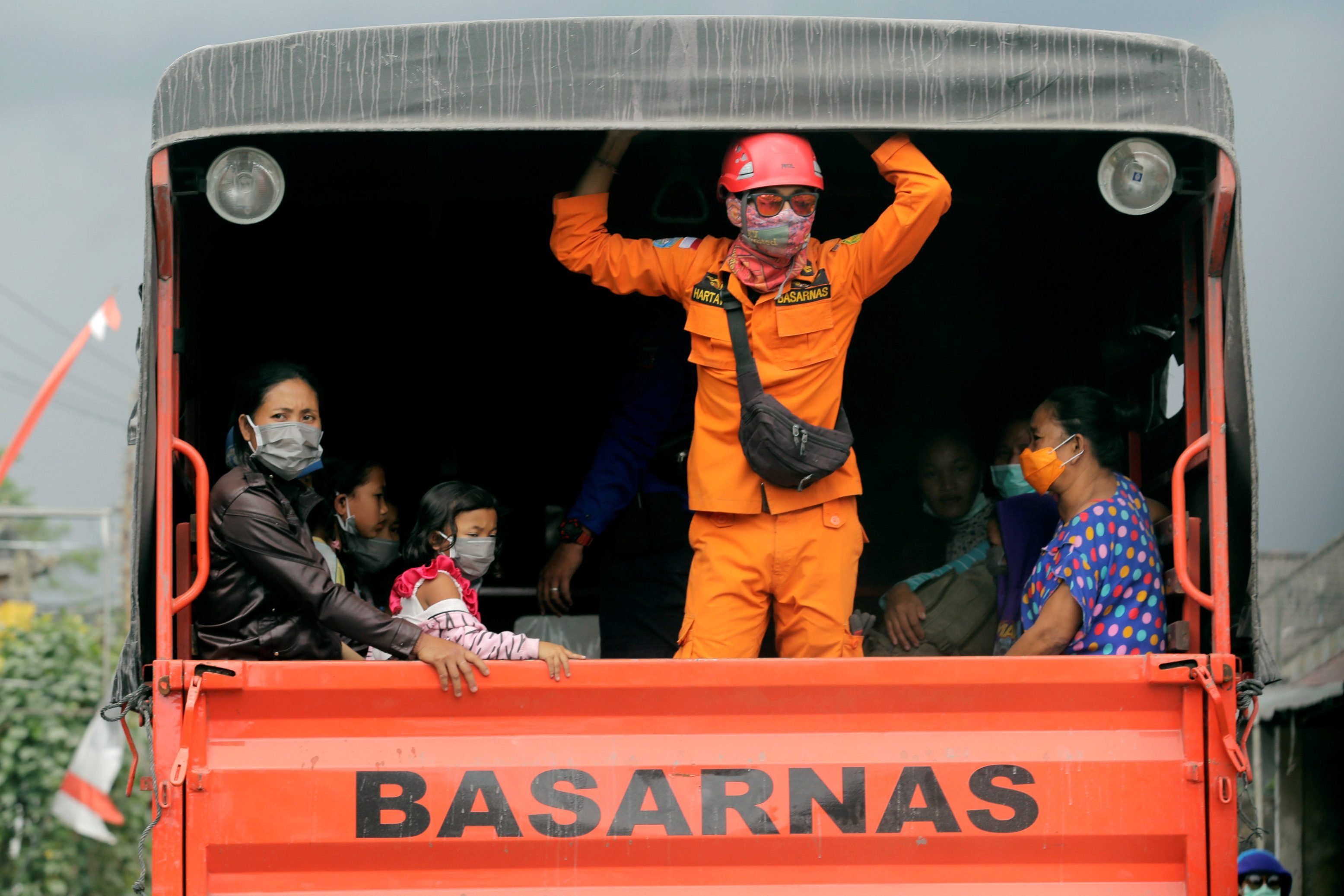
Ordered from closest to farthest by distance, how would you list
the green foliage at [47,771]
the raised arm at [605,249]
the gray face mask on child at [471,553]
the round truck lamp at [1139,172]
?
the round truck lamp at [1139,172] → the raised arm at [605,249] → the gray face mask on child at [471,553] → the green foliage at [47,771]

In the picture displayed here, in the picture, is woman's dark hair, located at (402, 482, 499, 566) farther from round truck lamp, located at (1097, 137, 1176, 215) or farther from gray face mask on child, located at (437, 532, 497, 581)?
round truck lamp, located at (1097, 137, 1176, 215)

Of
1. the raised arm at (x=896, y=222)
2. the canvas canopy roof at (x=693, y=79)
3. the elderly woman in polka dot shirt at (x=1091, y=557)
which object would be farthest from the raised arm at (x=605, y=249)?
the elderly woman in polka dot shirt at (x=1091, y=557)

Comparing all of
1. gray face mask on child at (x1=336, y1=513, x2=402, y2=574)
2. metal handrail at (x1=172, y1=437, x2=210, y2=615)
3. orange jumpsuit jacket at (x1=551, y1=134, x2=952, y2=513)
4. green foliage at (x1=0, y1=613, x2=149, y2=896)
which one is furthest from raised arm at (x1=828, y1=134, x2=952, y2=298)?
green foliage at (x1=0, y1=613, x2=149, y2=896)

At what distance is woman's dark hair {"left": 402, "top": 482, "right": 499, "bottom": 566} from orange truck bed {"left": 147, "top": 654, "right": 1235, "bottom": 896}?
0.91 meters

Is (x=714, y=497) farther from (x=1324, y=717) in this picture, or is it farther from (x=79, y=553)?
(x=79, y=553)

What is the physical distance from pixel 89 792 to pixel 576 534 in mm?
7579

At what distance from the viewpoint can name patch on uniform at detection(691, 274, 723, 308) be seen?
3383 millimetres

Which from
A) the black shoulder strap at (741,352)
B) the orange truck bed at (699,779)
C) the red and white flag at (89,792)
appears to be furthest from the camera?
the red and white flag at (89,792)

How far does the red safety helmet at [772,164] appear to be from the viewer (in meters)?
3.21

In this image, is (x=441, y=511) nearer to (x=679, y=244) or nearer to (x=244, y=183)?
(x=679, y=244)

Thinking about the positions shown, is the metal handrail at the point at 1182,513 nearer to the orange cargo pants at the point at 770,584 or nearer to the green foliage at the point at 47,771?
the orange cargo pants at the point at 770,584

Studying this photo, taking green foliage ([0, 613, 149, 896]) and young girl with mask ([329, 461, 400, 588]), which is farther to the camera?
green foliage ([0, 613, 149, 896])

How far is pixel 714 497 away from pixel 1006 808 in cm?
99

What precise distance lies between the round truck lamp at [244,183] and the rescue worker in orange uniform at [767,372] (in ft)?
2.44
